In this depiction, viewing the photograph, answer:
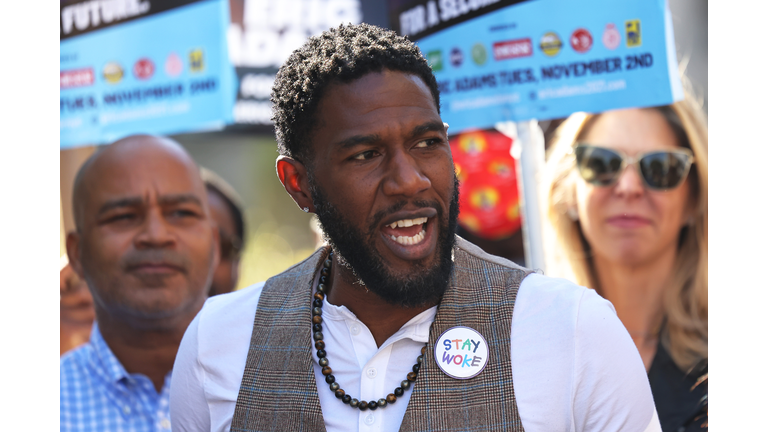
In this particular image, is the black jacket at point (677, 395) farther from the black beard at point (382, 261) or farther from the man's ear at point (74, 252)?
the man's ear at point (74, 252)

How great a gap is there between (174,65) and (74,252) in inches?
46.4

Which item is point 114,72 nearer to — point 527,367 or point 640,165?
point 640,165

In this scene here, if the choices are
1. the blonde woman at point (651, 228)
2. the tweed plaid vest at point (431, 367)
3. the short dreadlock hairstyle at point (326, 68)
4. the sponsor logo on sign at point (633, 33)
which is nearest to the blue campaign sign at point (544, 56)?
the sponsor logo on sign at point (633, 33)

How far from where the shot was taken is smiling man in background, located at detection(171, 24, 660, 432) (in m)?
1.56

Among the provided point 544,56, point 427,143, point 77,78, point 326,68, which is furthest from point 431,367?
point 77,78

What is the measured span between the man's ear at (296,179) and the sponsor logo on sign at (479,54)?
1315 mm

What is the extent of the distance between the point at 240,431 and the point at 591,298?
0.99 m

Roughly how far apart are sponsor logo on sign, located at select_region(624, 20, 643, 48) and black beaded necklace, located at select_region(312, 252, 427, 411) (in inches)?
60.6

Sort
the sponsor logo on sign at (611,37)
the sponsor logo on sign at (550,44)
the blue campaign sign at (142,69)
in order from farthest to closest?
1. the blue campaign sign at (142,69)
2. the sponsor logo on sign at (550,44)
3. the sponsor logo on sign at (611,37)

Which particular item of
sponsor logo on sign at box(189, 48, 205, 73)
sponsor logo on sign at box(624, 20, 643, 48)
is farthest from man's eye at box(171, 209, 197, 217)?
sponsor logo on sign at box(624, 20, 643, 48)

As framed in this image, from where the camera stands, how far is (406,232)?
168 cm

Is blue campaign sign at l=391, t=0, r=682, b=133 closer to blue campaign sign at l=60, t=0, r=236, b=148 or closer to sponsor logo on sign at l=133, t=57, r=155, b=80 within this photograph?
blue campaign sign at l=60, t=0, r=236, b=148

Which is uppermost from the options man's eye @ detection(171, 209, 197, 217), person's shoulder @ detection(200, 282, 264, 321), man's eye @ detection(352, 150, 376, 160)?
man's eye @ detection(352, 150, 376, 160)

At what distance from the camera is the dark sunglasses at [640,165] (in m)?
2.54
